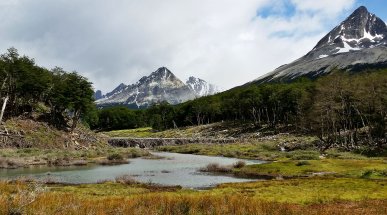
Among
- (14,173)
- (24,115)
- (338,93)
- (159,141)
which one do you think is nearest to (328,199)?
(14,173)

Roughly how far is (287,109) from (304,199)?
452 ft

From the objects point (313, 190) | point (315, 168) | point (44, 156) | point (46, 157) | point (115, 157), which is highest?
point (44, 156)

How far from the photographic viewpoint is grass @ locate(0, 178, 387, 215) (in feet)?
73.3

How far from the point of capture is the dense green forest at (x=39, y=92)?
332ft

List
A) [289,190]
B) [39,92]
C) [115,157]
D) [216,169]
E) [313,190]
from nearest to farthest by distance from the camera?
1. [313,190]
2. [289,190]
3. [216,169]
4. [115,157]
5. [39,92]

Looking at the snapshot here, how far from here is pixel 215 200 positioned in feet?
89.0


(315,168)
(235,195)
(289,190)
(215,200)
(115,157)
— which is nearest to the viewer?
(215,200)

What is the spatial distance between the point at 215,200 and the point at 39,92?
95.9 metres

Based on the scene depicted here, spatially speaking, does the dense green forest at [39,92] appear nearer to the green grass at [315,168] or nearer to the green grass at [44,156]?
the green grass at [44,156]

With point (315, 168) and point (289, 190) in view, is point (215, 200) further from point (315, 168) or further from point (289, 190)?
point (315, 168)

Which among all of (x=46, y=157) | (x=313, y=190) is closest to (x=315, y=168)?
(x=313, y=190)

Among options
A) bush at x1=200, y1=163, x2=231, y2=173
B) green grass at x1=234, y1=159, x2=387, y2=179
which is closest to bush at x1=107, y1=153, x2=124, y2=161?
bush at x1=200, y1=163, x2=231, y2=173

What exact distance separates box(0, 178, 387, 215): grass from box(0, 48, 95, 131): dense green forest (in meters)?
68.1

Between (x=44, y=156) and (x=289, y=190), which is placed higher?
(x=44, y=156)
